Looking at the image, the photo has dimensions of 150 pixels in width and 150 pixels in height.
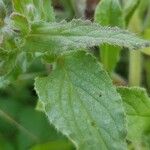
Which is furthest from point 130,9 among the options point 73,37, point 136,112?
point 73,37

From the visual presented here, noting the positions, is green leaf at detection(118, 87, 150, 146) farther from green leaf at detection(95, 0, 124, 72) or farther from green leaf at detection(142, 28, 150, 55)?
green leaf at detection(142, 28, 150, 55)

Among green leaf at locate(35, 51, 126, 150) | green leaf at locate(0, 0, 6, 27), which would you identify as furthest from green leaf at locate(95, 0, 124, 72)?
green leaf at locate(0, 0, 6, 27)

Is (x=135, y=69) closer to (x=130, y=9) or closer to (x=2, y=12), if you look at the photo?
(x=130, y=9)

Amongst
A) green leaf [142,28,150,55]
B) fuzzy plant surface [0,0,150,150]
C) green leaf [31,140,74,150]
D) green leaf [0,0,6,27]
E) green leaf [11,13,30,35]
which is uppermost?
green leaf [0,0,6,27]

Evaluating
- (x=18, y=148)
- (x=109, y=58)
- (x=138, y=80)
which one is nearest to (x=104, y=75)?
(x=109, y=58)

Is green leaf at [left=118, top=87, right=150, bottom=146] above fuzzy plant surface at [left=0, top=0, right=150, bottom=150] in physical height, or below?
below

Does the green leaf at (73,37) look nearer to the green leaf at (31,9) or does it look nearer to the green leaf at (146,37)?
the green leaf at (31,9)
